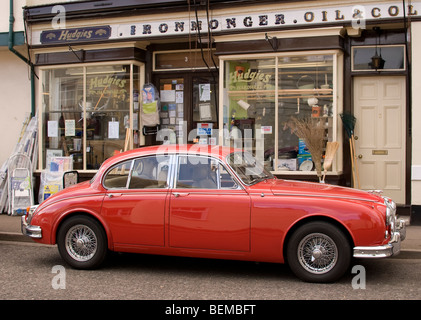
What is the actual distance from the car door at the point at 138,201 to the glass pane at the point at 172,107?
5009mm

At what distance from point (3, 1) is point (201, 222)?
883 centimetres

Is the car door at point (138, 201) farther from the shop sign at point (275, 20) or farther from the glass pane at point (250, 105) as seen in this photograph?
the shop sign at point (275, 20)

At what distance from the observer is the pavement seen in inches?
306

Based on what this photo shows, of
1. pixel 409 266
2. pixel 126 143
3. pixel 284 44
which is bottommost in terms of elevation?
pixel 409 266

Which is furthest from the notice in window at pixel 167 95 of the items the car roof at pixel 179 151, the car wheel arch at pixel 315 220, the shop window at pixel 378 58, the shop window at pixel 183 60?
the car wheel arch at pixel 315 220

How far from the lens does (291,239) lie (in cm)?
601

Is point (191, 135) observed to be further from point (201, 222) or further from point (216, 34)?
point (201, 222)

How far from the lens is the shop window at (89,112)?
1166 centimetres

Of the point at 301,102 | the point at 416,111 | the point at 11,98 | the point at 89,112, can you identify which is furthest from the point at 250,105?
the point at 11,98

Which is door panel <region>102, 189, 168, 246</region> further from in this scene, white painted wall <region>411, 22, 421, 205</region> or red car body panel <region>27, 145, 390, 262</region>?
white painted wall <region>411, 22, 421, 205</region>

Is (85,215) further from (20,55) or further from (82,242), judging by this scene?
(20,55)

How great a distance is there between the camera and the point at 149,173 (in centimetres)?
675

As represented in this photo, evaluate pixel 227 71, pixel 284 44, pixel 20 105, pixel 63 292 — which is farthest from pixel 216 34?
pixel 63 292

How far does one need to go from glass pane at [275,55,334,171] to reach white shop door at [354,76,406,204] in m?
0.67
